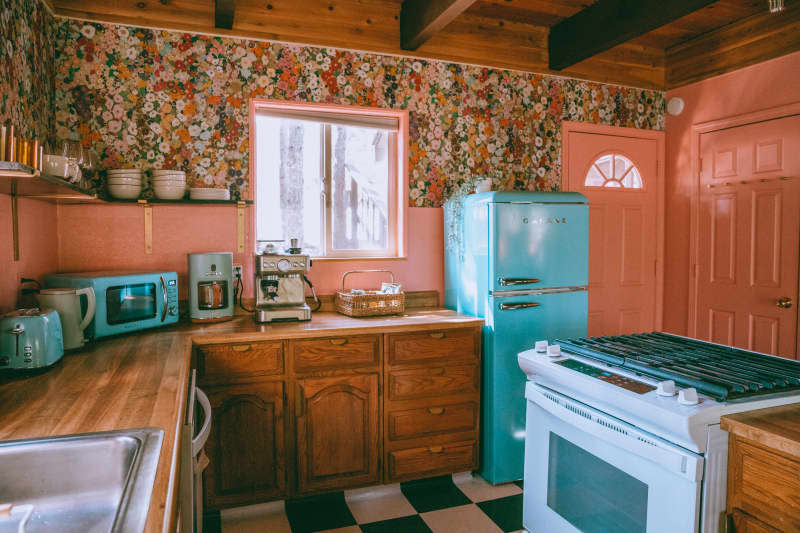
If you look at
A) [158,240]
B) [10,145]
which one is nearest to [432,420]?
[158,240]

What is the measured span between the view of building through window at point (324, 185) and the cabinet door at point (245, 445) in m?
1.08

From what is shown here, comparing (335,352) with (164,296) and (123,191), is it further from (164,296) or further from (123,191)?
(123,191)

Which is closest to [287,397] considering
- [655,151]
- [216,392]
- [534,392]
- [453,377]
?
[216,392]

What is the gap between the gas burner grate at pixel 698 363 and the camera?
1404mm

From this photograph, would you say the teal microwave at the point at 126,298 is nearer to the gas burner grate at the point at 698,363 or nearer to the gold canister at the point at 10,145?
the gold canister at the point at 10,145

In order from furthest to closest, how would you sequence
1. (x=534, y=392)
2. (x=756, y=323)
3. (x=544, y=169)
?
1. (x=544, y=169)
2. (x=756, y=323)
3. (x=534, y=392)

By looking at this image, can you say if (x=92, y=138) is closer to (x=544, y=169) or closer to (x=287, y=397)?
(x=287, y=397)

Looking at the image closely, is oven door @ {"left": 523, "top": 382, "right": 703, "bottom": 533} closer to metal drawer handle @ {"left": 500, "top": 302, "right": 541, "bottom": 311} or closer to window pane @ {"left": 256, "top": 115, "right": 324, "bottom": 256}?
metal drawer handle @ {"left": 500, "top": 302, "right": 541, "bottom": 311}

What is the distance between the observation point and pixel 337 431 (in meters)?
2.54

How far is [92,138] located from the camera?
Answer: 2.69 meters

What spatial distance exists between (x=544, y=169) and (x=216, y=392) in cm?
265

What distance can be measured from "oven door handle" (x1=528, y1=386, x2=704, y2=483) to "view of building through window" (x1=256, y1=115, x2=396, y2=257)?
1.80m

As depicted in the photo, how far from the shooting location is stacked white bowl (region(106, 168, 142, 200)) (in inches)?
103

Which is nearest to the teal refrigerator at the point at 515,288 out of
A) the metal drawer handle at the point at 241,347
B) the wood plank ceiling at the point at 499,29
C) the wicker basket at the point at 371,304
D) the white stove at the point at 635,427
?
the wicker basket at the point at 371,304
